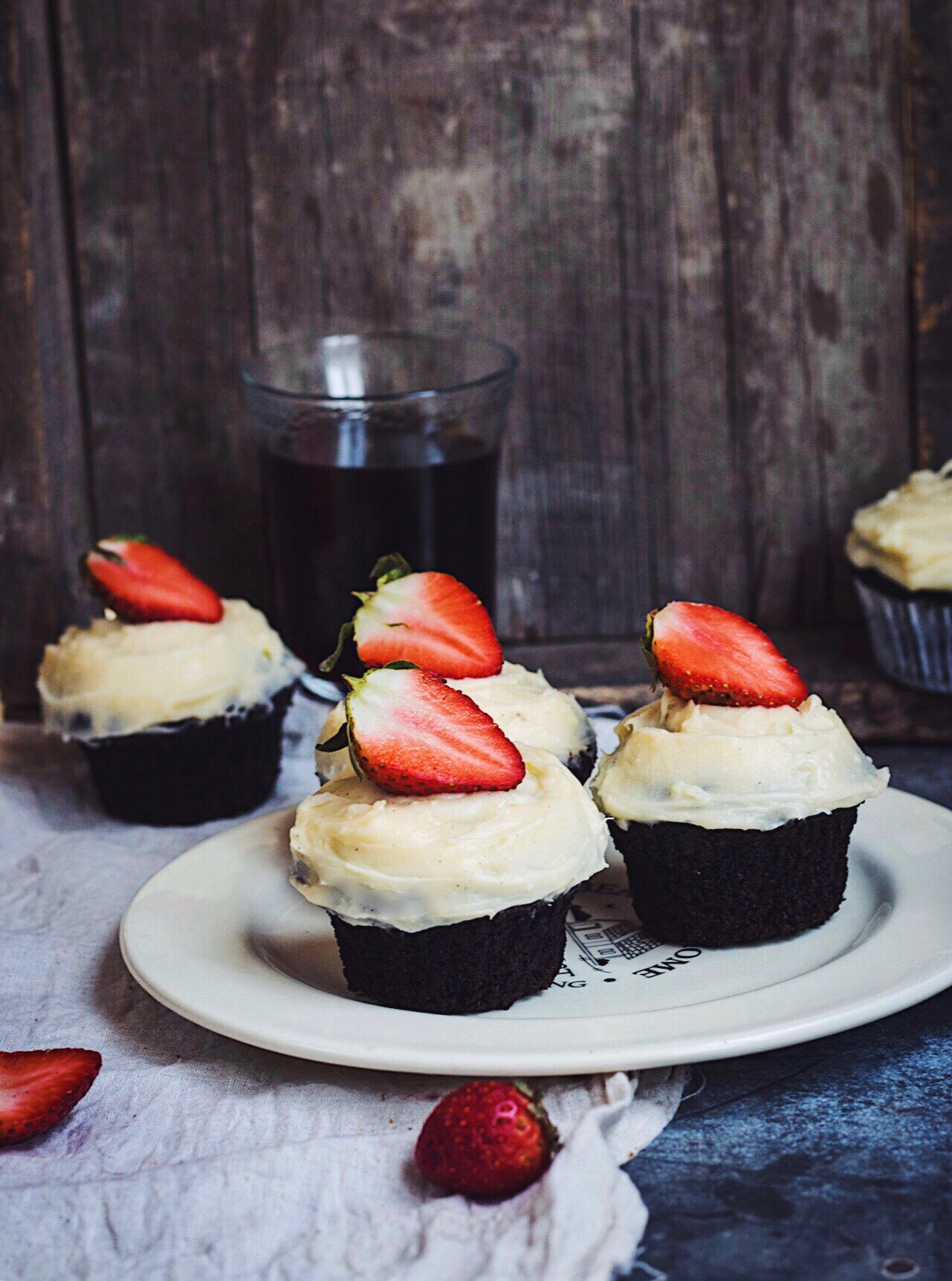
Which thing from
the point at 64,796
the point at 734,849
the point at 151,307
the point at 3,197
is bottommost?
the point at 64,796

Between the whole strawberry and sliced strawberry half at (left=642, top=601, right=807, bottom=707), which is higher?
sliced strawberry half at (left=642, top=601, right=807, bottom=707)

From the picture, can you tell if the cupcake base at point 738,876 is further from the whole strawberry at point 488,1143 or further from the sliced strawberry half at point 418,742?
the whole strawberry at point 488,1143

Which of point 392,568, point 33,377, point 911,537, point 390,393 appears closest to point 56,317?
point 33,377

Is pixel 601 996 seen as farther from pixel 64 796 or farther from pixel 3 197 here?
pixel 3 197

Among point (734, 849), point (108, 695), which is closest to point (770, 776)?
point (734, 849)

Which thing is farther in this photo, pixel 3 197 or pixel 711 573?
pixel 711 573

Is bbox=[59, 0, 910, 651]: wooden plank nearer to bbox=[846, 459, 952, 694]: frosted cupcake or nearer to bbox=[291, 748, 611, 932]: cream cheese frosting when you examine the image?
bbox=[846, 459, 952, 694]: frosted cupcake

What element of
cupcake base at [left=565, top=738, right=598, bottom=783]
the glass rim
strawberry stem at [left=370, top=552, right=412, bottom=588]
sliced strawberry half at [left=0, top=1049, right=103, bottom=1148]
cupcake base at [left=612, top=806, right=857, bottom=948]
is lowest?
sliced strawberry half at [left=0, top=1049, right=103, bottom=1148]

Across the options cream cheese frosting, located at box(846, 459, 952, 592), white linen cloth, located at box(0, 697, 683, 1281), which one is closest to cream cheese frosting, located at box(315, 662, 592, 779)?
white linen cloth, located at box(0, 697, 683, 1281)
